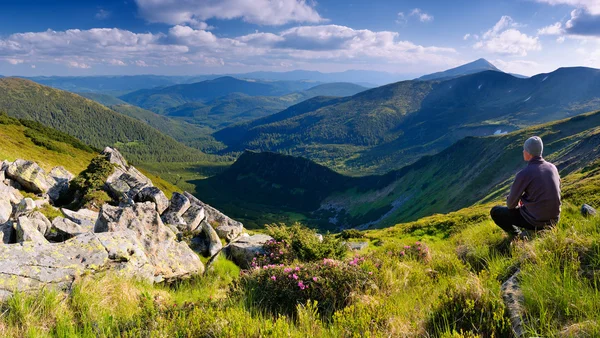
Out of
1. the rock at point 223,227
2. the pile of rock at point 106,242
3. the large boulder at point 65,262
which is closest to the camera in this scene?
the large boulder at point 65,262

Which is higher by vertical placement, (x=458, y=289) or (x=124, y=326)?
(x=458, y=289)

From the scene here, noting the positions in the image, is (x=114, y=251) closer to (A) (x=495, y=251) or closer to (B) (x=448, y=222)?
(A) (x=495, y=251)

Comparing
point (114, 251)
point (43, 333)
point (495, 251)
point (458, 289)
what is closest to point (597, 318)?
point (458, 289)

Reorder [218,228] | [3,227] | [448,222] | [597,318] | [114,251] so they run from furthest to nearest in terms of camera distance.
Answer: [448,222]
[218,228]
[3,227]
[114,251]
[597,318]

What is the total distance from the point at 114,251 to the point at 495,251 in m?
12.1

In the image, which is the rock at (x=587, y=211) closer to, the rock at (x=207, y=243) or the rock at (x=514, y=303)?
the rock at (x=514, y=303)

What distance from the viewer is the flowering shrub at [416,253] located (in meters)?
10.2

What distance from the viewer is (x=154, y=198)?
24.1m

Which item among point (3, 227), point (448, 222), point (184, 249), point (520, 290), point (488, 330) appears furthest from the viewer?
point (448, 222)

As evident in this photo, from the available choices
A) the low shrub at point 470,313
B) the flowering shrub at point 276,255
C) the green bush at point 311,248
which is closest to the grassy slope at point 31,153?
the flowering shrub at point 276,255

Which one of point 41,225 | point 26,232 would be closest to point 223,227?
point 41,225

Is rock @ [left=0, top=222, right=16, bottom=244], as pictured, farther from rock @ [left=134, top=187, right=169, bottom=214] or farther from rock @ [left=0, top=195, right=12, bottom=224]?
rock @ [left=134, top=187, right=169, bottom=214]

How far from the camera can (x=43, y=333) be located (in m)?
5.40

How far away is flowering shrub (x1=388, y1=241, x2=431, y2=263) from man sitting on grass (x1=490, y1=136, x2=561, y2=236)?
287 centimetres
